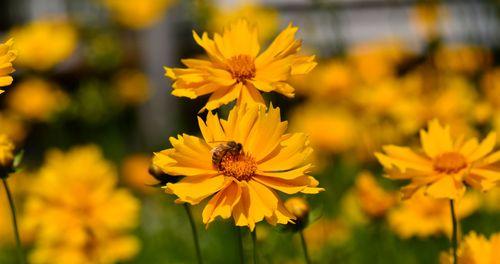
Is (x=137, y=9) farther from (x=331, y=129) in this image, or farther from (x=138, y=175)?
(x=331, y=129)

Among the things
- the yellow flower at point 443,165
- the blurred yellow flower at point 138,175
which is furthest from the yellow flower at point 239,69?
the blurred yellow flower at point 138,175

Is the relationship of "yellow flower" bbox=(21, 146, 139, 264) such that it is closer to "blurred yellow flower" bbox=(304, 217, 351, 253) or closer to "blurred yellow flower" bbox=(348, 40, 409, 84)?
"blurred yellow flower" bbox=(304, 217, 351, 253)

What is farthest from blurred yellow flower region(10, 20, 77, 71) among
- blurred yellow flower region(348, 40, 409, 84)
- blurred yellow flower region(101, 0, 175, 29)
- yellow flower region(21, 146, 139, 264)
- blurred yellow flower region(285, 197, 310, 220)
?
blurred yellow flower region(285, 197, 310, 220)

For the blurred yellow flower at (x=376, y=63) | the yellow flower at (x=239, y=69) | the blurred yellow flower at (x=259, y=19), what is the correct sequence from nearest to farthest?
1. the yellow flower at (x=239, y=69)
2. the blurred yellow flower at (x=376, y=63)
3. the blurred yellow flower at (x=259, y=19)

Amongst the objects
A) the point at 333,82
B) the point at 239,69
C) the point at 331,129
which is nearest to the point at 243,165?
the point at 239,69

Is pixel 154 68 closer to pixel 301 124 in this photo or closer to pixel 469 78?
pixel 301 124

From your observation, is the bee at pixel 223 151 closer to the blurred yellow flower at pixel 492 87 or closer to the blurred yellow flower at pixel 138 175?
the blurred yellow flower at pixel 492 87
